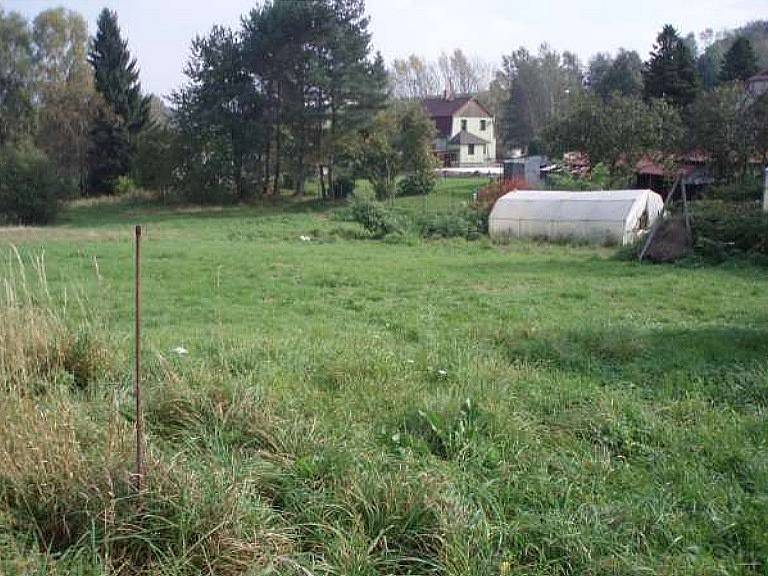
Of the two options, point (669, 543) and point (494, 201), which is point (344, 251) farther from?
point (669, 543)

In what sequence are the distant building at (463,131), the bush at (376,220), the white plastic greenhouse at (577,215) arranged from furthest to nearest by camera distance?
the distant building at (463,131), the bush at (376,220), the white plastic greenhouse at (577,215)

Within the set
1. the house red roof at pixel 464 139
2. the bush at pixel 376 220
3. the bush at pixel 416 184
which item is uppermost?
the house red roof at pixel 464 139

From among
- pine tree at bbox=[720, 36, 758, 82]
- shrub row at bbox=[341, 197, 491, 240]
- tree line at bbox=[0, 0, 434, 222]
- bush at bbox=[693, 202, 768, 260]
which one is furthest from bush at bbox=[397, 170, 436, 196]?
bush at bbox=[693, 202, 768, 260]

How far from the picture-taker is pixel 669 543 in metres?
3.35

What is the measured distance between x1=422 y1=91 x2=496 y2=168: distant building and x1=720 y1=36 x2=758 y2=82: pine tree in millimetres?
22688

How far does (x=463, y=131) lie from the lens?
232ft

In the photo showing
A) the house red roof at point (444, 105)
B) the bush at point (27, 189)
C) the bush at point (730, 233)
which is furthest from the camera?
the house red roof at point (444, 105)

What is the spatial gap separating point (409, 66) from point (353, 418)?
105532 millimetres

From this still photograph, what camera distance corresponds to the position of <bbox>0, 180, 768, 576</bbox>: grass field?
3195 millimetres

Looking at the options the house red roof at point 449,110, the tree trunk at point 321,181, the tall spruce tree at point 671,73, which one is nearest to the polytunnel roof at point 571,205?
the tree trunk at point 321,181

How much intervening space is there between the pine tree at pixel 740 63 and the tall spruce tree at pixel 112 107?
36.6m

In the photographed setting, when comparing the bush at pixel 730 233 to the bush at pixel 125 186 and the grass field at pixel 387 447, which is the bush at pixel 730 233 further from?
the bush at pixel 125 186

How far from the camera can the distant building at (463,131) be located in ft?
224

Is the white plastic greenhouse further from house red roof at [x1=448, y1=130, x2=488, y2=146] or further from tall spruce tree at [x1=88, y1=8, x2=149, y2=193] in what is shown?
house red roof at [x1=448, y1=130, x2=488, y2=146]
